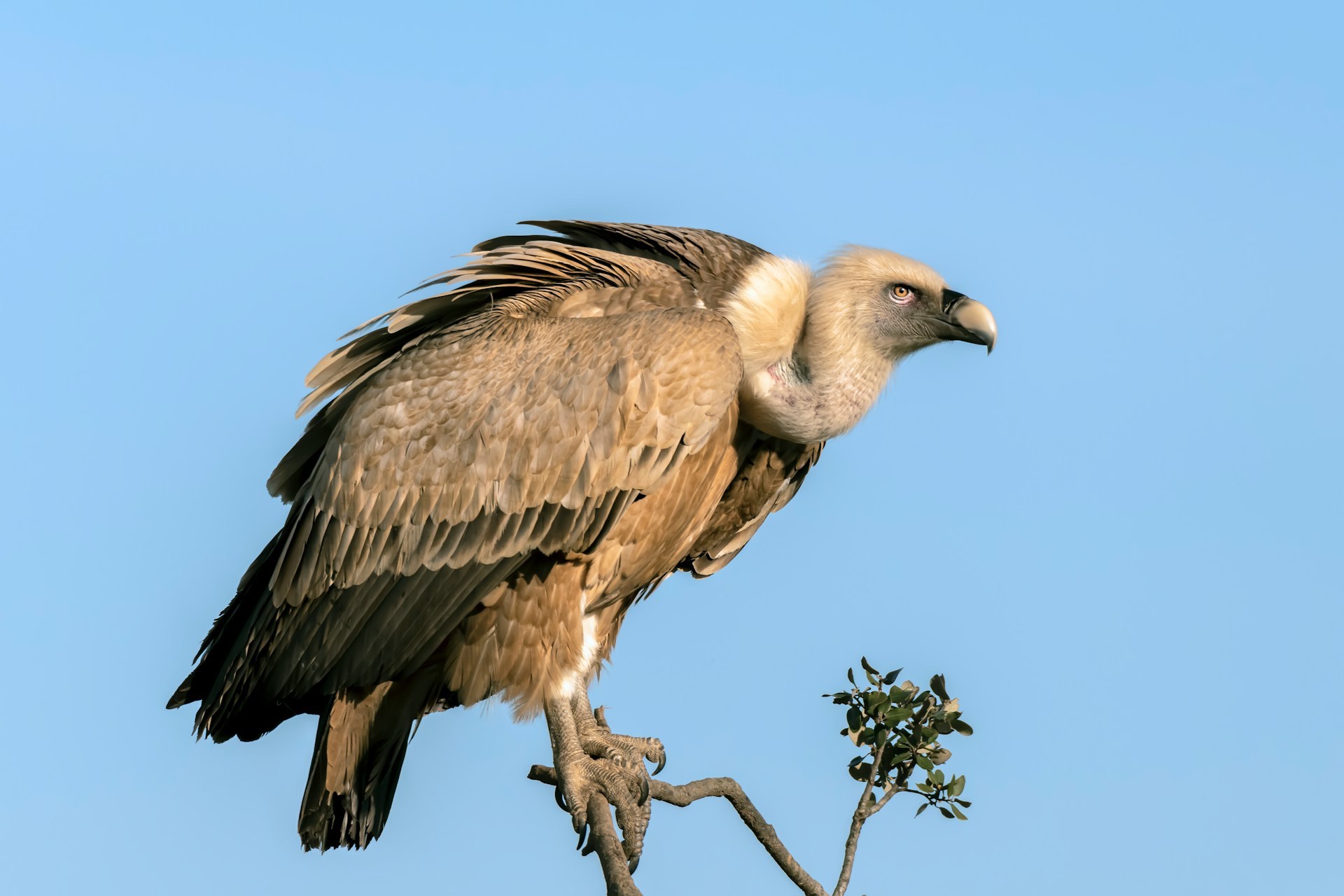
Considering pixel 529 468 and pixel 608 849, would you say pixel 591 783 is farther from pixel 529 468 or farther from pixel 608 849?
pixel 529 468

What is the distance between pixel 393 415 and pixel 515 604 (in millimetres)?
1039

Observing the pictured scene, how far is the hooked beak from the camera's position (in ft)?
24.6

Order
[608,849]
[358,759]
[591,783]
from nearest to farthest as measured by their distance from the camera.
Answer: [608,849]
[591,783]
[358,759]

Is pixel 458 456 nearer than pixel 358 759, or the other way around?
pixel 458 456

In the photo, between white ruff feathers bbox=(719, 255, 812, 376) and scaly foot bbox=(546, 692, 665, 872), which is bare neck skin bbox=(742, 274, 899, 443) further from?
scaly foot bbox=(546, 692, 665, 872)

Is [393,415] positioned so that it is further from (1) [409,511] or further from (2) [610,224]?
(2) [610,224]

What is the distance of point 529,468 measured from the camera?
7051 millimetres

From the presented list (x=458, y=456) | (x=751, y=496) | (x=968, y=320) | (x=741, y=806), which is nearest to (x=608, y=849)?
(x=741, y=806)

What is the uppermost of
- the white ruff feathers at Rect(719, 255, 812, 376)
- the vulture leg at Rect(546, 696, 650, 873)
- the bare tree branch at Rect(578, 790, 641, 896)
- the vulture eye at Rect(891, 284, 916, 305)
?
the vulture eye at Rect(891, 284, 916, 305)

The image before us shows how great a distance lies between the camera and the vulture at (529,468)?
7.01 meters

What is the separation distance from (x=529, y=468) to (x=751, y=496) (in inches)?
62.2

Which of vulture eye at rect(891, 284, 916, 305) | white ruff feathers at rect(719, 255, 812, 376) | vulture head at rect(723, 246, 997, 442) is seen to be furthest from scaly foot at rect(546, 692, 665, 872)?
vulture eye at rect(891, 284, 916, 305)

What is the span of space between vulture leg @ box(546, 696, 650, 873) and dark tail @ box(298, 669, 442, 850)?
0.71 metres

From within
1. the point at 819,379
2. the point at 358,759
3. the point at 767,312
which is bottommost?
the point at 358,759
